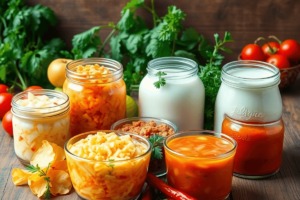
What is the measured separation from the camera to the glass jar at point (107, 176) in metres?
1.32

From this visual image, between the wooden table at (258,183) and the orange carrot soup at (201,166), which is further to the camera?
the wooden table at (258,183)

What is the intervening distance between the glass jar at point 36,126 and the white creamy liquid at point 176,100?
356 mm

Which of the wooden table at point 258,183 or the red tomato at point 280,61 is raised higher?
the red tomato at point 280,61

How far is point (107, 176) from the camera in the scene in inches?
52.0

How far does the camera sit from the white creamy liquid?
1.71 m

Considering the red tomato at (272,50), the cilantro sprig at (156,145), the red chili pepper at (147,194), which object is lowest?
the red chili pepper at (147,194)

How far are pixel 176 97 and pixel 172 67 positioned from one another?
22cm

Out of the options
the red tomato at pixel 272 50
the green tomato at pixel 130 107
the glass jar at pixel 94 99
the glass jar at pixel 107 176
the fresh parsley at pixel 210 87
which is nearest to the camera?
the glass jar at pixel 107 176

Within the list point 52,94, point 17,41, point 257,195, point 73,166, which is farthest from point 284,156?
point 17,41

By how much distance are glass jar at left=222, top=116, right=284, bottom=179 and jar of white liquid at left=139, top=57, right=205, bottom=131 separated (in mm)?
204

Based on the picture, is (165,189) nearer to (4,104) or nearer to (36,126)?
(36,126)

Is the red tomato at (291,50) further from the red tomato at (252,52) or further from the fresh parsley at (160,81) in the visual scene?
the fresh parsley at (160,81)

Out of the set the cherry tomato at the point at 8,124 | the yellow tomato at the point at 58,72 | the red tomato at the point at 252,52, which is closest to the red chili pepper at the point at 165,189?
the cherry tomato at the point at 8,124

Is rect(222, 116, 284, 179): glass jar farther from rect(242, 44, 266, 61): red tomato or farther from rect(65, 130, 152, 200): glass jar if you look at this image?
rect(242, 44, 266, 61): red tomato
